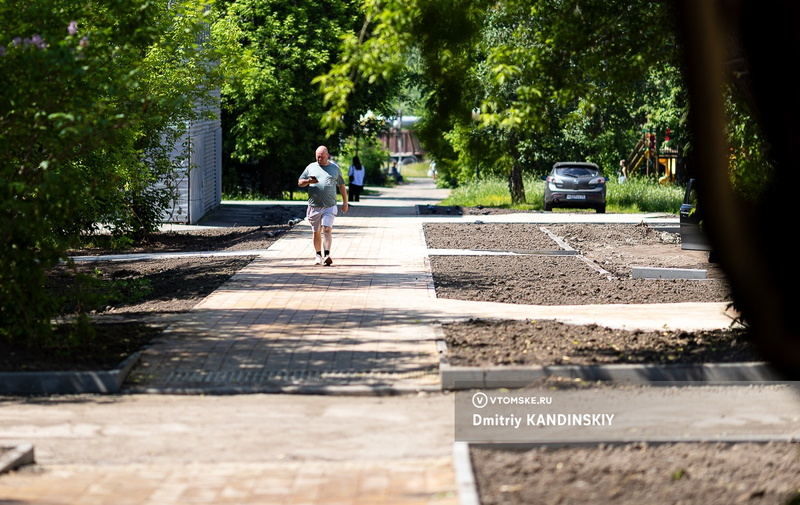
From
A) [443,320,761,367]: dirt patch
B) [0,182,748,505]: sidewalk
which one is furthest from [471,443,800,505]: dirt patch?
[443,320,761,367]: dirt patch

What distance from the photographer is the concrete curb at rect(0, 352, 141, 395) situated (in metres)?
8.80

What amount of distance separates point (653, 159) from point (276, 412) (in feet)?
151

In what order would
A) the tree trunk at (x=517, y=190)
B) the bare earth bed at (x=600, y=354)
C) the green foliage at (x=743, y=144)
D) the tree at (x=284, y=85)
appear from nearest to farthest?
the bare earth bed at (x=600, y=354) → the green foliage at (x=743, y=144) → the tree trunk at (x=517, y=190) → the tree at (x=284, y=85)

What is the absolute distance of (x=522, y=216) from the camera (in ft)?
110

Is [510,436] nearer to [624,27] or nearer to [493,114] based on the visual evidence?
[493,114]

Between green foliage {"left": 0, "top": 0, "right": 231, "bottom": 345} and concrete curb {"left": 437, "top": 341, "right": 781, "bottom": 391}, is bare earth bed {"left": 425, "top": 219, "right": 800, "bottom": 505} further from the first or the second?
green foliage {"left": 0, "top": 0, "right": 231, "bottom": 345}

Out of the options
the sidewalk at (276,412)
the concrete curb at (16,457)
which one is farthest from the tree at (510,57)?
the concrete curb at (16,457)

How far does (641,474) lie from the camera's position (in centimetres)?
596

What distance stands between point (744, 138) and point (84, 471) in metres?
6.19

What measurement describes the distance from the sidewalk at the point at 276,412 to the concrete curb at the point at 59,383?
21cm

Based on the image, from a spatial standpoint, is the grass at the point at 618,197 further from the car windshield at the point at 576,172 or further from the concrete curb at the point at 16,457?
the concrete curb at the point at 16,457

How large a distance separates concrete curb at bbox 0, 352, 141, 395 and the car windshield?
29410mm

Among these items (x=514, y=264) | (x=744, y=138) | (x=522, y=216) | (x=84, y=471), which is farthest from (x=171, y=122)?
(x=84, y=471)

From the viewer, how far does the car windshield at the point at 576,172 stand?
3703 cm
